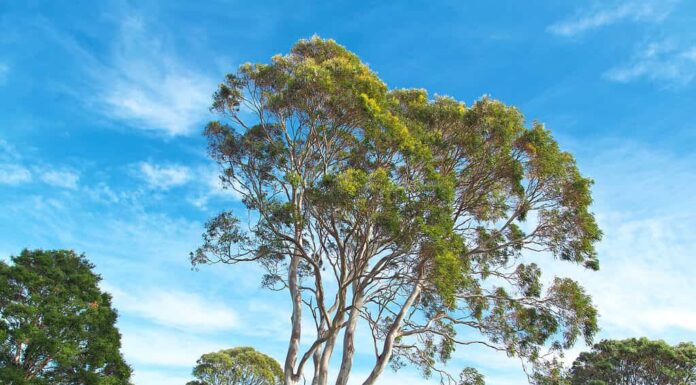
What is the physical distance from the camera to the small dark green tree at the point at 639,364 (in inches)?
1098

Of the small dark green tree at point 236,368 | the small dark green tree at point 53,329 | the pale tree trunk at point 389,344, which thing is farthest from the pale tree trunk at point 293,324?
the small dark green tree at point 236,368

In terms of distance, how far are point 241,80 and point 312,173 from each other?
10.9ft

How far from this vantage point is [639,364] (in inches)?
1145

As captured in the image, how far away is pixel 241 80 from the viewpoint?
16.1m

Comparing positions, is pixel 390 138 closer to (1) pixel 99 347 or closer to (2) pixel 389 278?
(2) pixel 389 278

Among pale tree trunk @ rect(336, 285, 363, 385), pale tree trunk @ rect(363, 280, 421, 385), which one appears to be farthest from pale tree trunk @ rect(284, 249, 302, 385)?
pale tree trunk @ rect(363, 280, 421, 385)

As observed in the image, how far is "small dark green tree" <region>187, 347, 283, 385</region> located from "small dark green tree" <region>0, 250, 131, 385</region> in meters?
14.5

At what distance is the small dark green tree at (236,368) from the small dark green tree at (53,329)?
570 inches

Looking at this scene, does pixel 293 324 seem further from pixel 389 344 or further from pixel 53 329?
pixel 53 329

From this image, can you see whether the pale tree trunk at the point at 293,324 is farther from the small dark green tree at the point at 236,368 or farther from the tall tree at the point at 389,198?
the small dark green tree at the point at 236,368

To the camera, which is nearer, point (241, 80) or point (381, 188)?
point (381, 188)

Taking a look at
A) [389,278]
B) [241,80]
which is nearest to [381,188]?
[389,278]

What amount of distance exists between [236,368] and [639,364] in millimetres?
22301

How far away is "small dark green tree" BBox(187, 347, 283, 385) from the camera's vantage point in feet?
111
